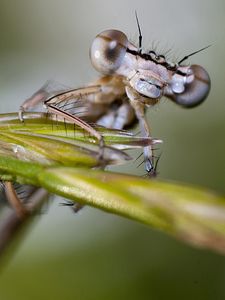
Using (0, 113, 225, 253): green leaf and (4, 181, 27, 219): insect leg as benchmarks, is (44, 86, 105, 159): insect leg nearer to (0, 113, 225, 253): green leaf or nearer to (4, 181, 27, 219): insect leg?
(0, 113, 225, 253): green leaf

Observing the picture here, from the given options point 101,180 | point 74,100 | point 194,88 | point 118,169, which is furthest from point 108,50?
point 118,169

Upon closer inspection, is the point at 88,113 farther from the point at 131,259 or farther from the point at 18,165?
the point at 131,259

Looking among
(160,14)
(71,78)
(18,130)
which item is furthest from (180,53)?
(18,130)

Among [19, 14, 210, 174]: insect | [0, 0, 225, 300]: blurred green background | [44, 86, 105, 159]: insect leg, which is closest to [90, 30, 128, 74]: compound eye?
[19, 14, 210, 174]: insect

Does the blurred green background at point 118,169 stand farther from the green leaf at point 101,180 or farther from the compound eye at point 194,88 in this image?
the green leaf at point 101,180

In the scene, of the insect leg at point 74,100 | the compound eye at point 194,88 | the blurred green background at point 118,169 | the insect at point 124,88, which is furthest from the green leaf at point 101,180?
the blurred green background at point 118,169

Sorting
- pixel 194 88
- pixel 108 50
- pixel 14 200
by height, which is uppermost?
pixel 108 50

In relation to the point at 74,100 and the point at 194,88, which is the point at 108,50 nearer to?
the point at 74,100
